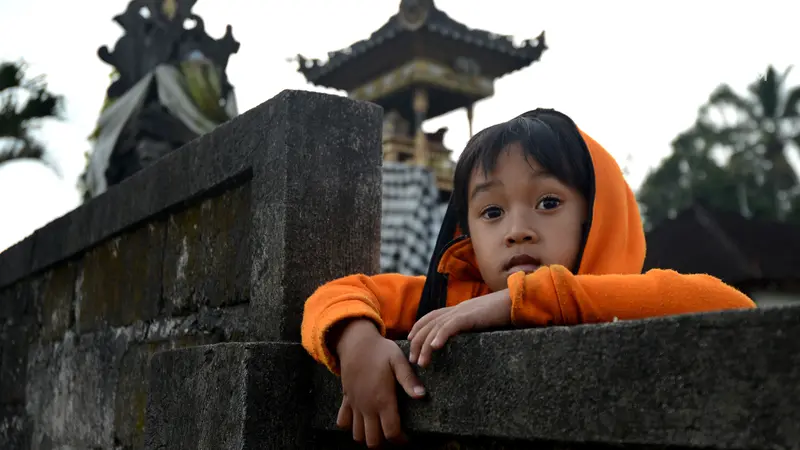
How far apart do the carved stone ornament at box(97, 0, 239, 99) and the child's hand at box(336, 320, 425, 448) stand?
4770 mm

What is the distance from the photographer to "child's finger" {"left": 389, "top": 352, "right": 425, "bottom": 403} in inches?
52.1

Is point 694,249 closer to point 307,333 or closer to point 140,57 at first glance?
point 140,57

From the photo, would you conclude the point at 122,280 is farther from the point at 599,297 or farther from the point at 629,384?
the point at 629,384

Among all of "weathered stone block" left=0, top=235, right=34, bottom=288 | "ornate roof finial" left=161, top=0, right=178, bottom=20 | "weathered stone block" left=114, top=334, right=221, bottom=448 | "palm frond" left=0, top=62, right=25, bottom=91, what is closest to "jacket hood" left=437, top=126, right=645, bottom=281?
"weathered stone block" left=114, top=334, right=221, bottom=448

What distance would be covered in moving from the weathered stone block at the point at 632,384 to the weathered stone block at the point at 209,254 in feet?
3.48

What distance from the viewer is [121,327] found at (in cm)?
294

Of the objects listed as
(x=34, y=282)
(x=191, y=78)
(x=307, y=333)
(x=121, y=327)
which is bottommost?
(x=307, y=333)

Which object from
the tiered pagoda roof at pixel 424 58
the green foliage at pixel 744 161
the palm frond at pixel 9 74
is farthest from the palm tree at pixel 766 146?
the palm frond at pixel 9 74

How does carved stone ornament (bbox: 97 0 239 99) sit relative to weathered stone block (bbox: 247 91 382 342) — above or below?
above

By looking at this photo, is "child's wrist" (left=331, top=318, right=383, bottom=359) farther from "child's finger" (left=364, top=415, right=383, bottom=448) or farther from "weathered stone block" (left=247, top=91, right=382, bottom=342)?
"weathered stone block" (left=247, top=91, right=382, bottom=342)

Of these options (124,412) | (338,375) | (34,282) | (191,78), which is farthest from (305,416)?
(191,78)

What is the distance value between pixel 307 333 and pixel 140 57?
501 centimetres

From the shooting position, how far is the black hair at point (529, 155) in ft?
5.34

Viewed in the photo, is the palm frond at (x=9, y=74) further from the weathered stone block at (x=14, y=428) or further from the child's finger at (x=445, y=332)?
the child's finger at (x=445, y=332)
